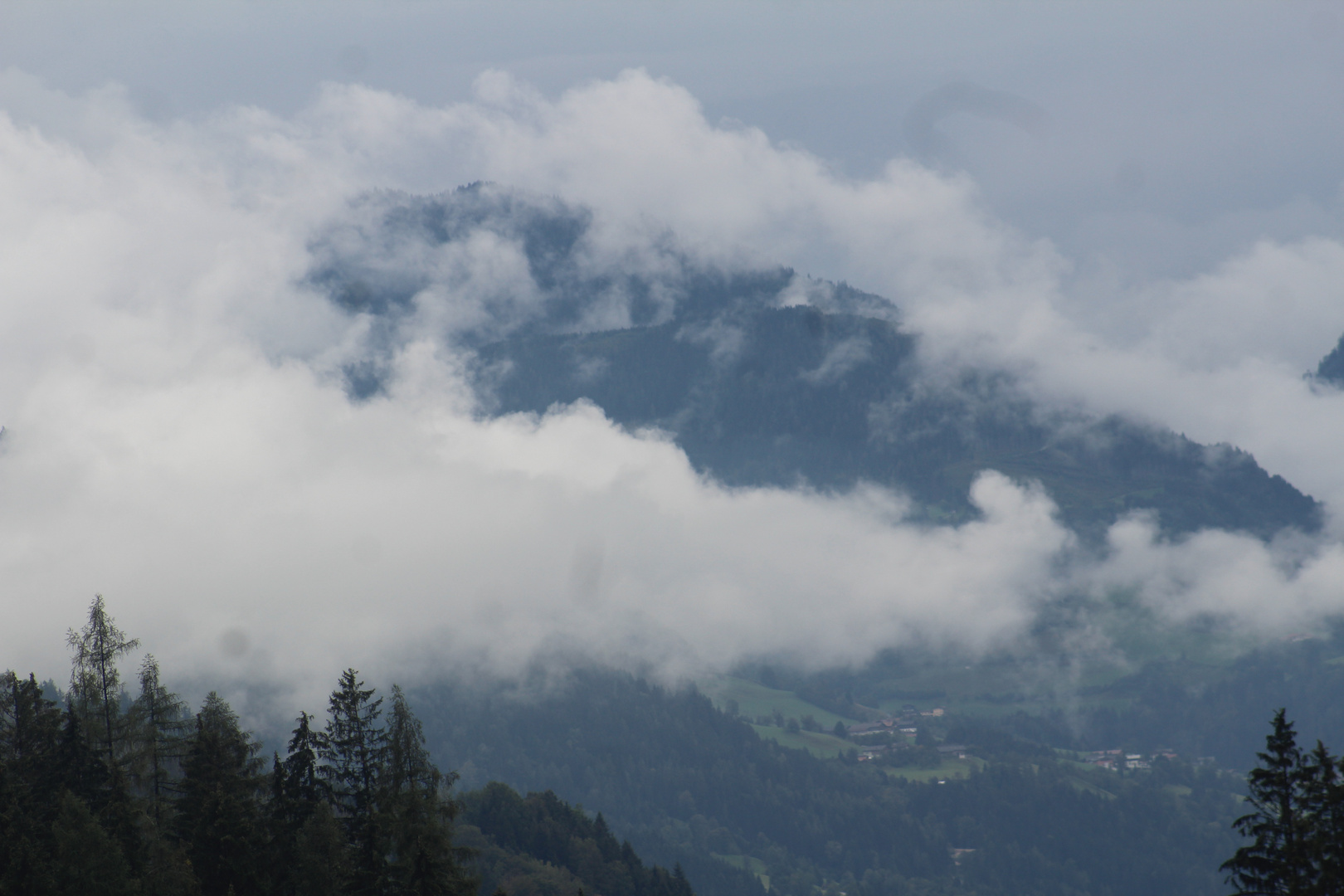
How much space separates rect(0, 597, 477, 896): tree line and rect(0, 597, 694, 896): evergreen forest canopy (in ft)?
0.28

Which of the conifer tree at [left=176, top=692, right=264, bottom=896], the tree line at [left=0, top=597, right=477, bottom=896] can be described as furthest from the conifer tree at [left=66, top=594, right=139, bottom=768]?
the conifer tree at [left=176, top=692, right=264, bottom=896]

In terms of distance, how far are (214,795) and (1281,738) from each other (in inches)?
1915

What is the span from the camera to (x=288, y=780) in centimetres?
6512

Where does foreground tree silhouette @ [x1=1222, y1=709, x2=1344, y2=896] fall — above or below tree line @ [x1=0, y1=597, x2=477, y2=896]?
below

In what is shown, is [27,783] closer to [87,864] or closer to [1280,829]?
[87,864]

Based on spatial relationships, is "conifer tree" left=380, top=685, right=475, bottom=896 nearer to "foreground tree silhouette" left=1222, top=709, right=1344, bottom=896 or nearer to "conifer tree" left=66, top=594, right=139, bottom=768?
"conifer tree" left=66, top=594, right=139, bottom=768

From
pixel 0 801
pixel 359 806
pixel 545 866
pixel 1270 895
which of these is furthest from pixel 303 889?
pixel 545 866

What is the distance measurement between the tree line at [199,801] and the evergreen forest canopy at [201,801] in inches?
3.3

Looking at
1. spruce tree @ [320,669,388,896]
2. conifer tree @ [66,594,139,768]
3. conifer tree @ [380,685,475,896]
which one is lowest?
conifer tree @ [380,685,475,896]

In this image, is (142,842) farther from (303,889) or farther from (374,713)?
(374,713)

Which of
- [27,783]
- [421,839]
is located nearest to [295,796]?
[421,839]

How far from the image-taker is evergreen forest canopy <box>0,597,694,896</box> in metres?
56.0

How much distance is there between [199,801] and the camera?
6384cm

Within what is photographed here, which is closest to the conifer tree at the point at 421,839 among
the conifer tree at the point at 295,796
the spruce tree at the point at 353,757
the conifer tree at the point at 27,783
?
the spruce tree at the point at 353,757
